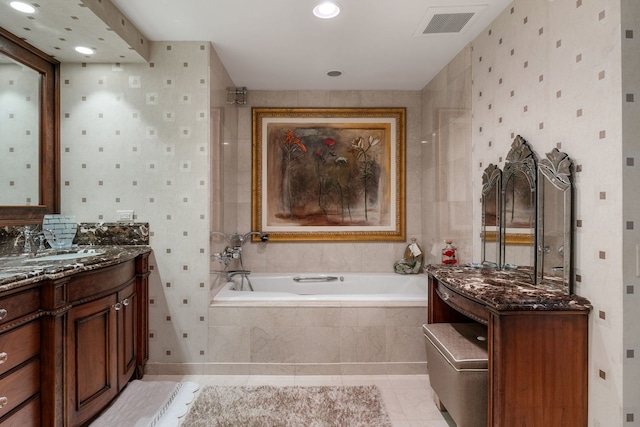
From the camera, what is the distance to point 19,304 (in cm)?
142

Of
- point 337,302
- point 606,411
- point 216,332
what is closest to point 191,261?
point 216,332

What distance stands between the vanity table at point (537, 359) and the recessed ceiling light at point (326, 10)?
1818 mm

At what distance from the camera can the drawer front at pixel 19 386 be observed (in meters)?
1.34

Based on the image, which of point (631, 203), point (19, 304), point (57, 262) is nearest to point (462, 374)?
point (631, 203)

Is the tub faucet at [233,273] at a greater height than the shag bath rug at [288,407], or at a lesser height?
greater

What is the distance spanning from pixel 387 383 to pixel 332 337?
489 mm

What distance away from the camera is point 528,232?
1.84 meters

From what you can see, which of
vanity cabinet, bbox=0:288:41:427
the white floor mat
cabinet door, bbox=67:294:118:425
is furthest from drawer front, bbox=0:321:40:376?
the white floor mat

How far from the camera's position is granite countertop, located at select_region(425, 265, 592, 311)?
1.42 m

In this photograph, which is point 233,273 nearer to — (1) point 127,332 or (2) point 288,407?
(1) point 127,332

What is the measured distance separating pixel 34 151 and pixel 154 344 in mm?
1564

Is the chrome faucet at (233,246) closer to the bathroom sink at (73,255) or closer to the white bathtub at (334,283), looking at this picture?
the white bathtub at (334,283)

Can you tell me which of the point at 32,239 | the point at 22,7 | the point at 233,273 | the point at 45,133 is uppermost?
the point at 22,7

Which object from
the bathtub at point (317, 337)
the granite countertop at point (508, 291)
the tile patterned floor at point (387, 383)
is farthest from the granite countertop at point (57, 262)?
the granite countertop at point (508, 291)
